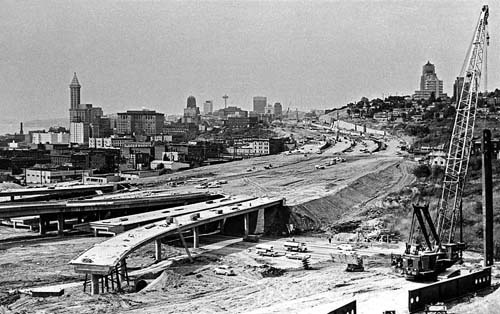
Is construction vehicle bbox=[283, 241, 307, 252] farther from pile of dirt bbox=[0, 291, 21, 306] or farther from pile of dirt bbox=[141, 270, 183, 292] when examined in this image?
pile of dirt bbox=[0, 291, 21, 306]

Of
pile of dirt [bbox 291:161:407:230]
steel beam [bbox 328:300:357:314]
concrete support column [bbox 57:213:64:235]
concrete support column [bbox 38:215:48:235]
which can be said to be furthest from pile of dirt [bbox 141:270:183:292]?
pile of dirt [bbox 291:161:407:230]

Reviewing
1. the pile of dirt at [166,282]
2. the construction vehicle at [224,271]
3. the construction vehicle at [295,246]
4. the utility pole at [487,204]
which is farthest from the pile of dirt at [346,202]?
the pile of dirt at [166,282]

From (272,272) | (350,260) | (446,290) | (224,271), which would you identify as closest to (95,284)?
(224,271)

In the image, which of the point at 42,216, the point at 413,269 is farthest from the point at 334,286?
the point at 42,216

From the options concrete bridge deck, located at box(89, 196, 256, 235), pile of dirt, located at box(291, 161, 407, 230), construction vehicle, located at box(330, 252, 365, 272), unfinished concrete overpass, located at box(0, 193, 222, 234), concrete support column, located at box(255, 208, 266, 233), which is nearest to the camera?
construction vehicle, located at box(330, 252, 365, 272)

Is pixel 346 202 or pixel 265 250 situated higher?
pixel 346 202

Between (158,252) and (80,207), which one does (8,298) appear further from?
(80,207)

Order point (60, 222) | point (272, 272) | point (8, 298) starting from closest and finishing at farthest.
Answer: point (8, 298) < point (272, 272) < point (60, 222)

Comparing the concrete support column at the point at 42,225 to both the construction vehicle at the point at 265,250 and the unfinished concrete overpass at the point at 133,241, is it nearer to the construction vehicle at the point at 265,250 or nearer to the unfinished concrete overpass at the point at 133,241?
the unfinished concrete overpass at the point at 133,241
